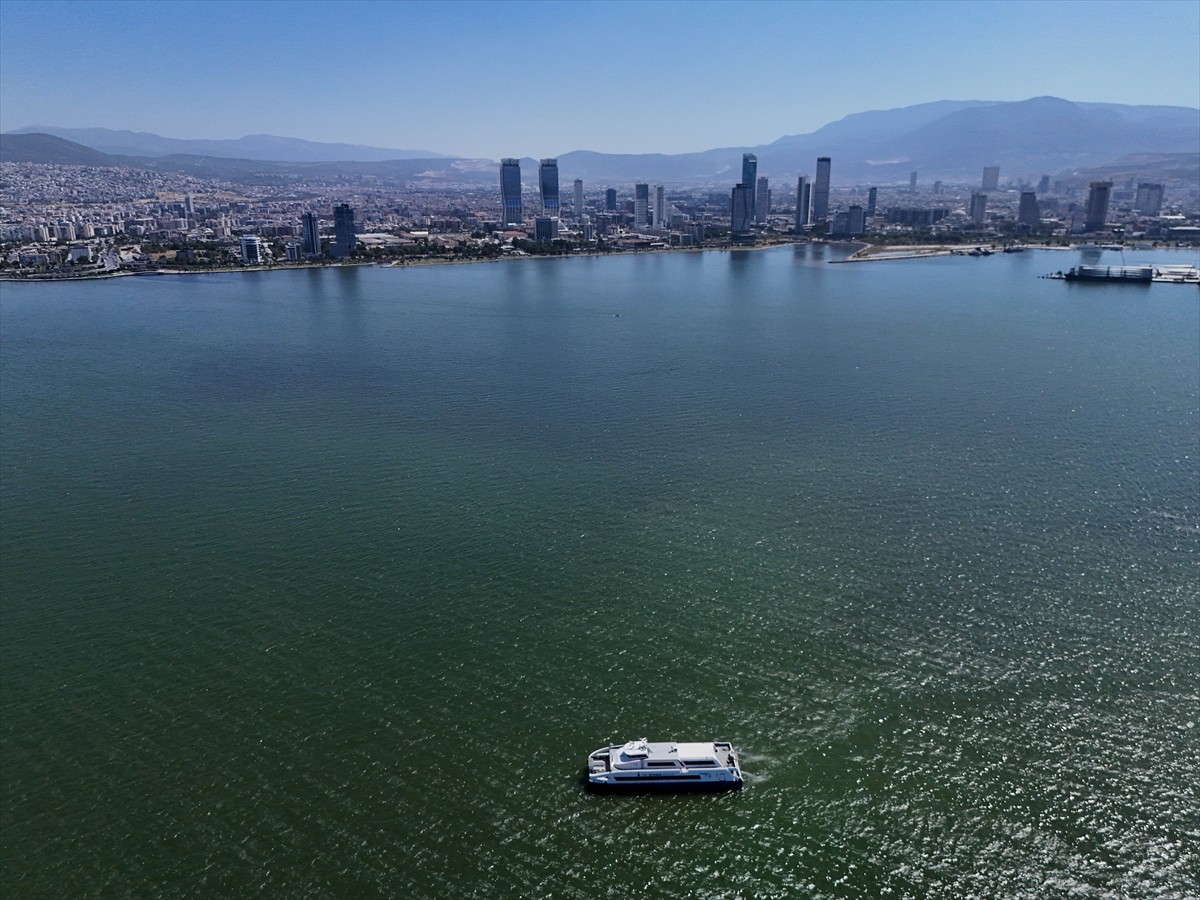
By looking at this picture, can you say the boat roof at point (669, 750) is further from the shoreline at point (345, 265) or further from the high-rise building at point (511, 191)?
the high-rise building at point (511, 191)

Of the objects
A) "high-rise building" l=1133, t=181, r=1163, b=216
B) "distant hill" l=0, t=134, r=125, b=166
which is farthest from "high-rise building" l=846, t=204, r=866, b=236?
"distant hill" l=0, t=134, r=125, b=166

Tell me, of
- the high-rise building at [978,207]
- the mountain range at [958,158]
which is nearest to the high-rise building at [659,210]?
the high-rise building at [978,207]

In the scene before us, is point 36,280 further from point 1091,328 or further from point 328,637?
point 1091,328

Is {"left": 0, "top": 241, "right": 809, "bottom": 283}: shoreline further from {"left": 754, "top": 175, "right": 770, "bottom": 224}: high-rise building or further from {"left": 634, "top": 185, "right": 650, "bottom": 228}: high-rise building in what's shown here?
{"left": 754, "top": 175, "right": 770, "bottom": 224}: high-rise building

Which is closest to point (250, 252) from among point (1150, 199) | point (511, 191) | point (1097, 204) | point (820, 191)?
point (511, 191)

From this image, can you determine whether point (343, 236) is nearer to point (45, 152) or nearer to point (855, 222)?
point (855, 222)

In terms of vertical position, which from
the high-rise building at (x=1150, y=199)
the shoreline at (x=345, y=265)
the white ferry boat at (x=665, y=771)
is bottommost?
the white ferry boat at (x=665, y=771)

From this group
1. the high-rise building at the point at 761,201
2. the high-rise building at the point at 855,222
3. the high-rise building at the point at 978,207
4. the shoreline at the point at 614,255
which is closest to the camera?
the shoreline at the point at 614,255
